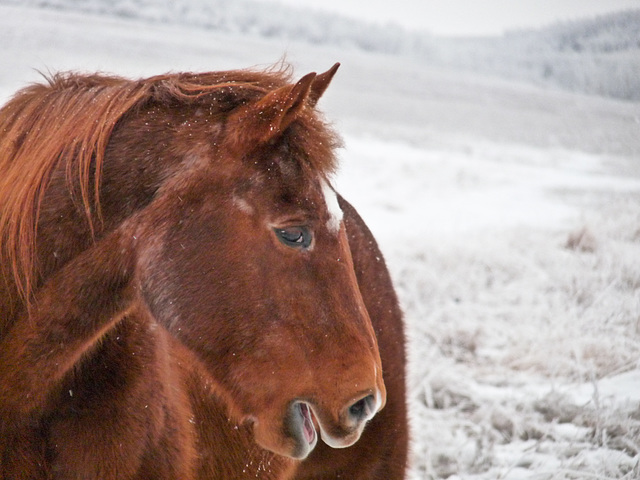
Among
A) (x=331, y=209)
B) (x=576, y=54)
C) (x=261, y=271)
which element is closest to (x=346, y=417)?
(x=261, y=271)

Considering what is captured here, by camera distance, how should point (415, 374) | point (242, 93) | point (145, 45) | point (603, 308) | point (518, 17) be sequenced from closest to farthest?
1. point (242, 93)
2. point (415, 374)
3. point (603, 308)
4. point (518, 17)
5. point (145, 45)

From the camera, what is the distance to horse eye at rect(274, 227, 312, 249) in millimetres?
1498

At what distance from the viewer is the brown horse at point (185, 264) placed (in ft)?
4.90

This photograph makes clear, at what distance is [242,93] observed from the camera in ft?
5.31

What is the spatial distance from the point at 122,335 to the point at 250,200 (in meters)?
0.62

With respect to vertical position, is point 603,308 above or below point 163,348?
below

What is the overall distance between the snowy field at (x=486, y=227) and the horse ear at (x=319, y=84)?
0.90m

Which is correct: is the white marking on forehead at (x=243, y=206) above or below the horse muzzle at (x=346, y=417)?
above

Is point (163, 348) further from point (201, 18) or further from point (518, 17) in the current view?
point (201, 18)

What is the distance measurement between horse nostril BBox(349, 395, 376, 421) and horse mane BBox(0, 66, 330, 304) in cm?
81

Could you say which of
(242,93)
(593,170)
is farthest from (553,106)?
(242,93)

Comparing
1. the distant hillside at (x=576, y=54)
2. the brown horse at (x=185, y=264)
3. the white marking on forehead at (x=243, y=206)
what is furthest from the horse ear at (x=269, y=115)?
the distant hillside at (x=576, y=54)

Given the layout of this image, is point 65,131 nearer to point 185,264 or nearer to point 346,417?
point 185,264

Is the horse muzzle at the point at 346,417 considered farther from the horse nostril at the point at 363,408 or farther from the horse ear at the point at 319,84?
the horse ear at the point at 319,84
